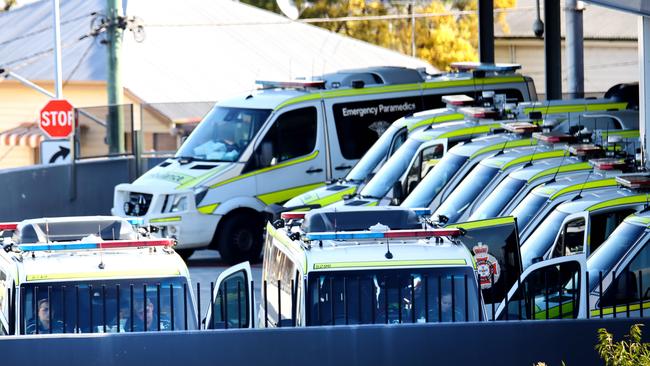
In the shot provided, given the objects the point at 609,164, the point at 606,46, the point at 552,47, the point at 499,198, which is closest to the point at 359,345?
the point at 499,198

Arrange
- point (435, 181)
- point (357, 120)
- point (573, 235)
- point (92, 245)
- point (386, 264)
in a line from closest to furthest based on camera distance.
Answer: point (386, 264) < point (92, 245) < point (573, 235) < point (435, 181) < point (357, 120)

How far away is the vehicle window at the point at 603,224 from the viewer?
38.8 feet

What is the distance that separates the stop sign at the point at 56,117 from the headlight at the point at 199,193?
10.2 m

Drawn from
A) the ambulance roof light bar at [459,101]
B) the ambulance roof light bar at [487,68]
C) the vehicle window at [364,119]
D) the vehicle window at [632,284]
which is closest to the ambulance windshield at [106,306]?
the vehicle window at [632,284]

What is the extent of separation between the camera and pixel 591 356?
346 inches

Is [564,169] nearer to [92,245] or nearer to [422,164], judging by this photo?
[422,164]

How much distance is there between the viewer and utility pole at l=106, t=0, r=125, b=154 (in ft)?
86.0

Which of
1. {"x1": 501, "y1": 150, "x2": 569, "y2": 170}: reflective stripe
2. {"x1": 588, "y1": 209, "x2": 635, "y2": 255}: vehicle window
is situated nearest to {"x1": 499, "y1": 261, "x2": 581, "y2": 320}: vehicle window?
{"x1": 588, "y1": 209, "x2": 635, "y2": 255}: vehicle window

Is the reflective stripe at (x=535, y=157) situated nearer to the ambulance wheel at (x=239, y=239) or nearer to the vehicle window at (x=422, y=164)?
the vehicle window at (x=422, y=164)

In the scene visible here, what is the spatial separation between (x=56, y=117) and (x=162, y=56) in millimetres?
14069

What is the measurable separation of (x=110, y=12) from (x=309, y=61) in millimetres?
19800

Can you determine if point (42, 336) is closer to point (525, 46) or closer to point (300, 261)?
point (300, 261)

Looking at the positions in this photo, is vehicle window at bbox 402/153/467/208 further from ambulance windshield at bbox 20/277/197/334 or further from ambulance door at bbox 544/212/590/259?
ambulance windshield at bbox 20/277/197/334

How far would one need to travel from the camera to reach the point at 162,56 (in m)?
43.5
